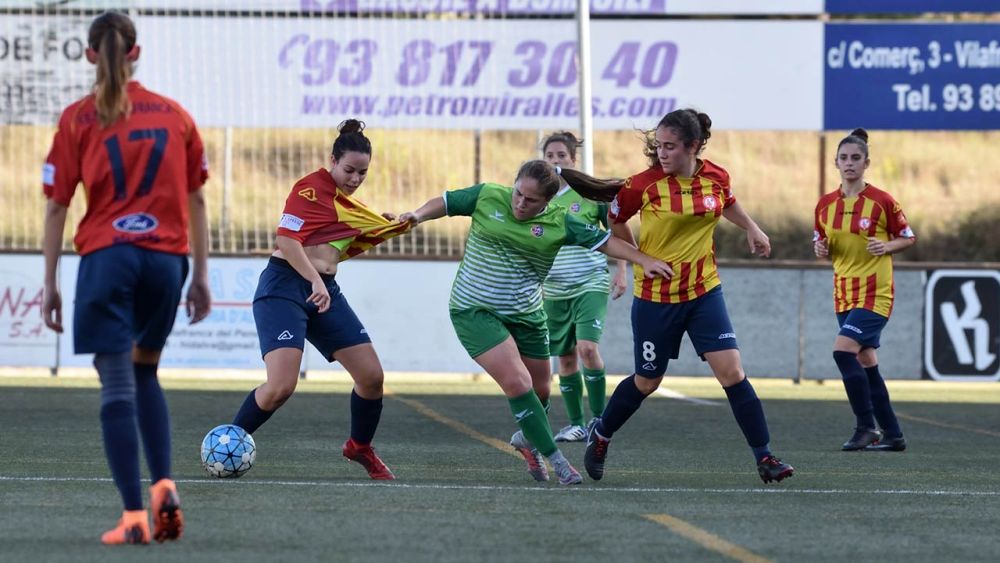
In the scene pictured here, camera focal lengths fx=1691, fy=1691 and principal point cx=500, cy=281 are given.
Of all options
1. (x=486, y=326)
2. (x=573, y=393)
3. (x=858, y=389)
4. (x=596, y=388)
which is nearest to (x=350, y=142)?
(x=486, y=326)

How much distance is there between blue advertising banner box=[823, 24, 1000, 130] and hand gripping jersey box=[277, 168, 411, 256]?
13.0 m

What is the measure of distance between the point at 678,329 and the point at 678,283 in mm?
236

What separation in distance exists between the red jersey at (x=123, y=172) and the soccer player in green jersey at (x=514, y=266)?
2.36 meters

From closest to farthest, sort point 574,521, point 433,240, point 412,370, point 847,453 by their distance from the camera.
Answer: point 574,521
point 847,453
point 412,370
point 433,240

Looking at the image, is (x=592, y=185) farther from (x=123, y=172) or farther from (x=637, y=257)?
(x=123, y=172)

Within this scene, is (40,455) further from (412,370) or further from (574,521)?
(412,370)

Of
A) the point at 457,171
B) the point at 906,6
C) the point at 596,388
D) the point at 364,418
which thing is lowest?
the point at 596,388

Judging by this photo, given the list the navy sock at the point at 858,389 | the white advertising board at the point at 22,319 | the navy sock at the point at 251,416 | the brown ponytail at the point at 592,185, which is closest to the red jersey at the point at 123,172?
the navy sock at the point at 251,416

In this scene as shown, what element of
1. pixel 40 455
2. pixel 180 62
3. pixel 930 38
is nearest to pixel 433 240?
pixel 180 62

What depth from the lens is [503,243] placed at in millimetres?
8148

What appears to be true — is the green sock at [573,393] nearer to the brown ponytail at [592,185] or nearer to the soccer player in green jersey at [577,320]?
the soccer player in green jersey at [577,320]

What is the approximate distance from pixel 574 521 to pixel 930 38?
15.4m

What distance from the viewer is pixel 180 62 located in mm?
19922

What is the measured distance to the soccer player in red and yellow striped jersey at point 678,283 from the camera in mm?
8281
